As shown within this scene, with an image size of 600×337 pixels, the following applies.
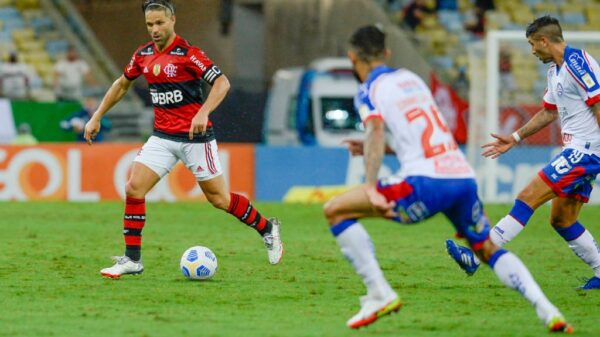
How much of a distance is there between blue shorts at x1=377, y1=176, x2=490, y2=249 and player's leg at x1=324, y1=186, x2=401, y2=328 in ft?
0.58

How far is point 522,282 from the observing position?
7.54 m

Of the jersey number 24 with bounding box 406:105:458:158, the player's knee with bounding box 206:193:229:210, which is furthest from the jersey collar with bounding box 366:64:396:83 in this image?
the player's knee with bounding box 206:193:229:210

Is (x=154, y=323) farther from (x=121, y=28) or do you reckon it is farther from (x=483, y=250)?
(x=121, y=28)

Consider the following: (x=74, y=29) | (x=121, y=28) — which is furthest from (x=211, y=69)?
(x=121, y=28)

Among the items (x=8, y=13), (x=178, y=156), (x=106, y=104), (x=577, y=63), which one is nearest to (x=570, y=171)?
(x=577, y=63)

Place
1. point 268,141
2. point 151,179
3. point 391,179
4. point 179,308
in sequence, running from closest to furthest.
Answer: point 391,179 < point 179,308 < point 151,179 < point 268,141

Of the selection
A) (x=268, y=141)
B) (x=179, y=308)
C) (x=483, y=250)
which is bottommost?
(x=268, y=141)

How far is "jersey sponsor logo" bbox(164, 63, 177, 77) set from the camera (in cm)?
1045

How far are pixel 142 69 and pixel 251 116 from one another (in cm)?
1813

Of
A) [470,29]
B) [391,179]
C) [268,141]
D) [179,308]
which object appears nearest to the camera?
[391,179]

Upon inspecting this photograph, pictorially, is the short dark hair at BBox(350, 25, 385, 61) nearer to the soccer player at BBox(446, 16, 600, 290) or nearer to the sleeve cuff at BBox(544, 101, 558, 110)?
the soccer player at BBox(446, 16, 600, 290)

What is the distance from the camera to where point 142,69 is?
34.9 feet

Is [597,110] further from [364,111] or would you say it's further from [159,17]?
[159,17]

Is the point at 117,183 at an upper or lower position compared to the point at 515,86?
lower
